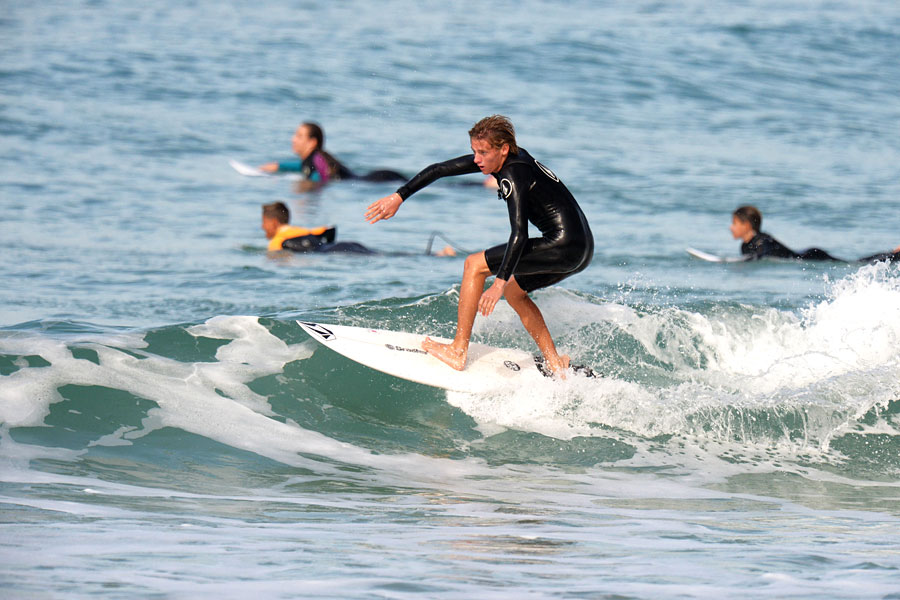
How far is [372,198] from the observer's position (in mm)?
18266

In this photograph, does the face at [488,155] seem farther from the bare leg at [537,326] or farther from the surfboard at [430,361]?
the surfboard at [430,361]

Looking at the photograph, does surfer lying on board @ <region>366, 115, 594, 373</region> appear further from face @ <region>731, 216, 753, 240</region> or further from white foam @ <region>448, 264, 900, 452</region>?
face @ <region>731, 216, 753, 240</region>

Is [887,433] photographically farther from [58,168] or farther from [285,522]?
[58,168]

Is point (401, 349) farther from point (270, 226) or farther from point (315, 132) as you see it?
point (315, 132)

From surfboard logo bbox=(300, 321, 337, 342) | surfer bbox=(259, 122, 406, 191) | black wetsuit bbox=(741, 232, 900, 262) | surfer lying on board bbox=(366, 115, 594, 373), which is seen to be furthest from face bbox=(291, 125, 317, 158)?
surfer lying on board bbox=(366, 115, 594, 373)

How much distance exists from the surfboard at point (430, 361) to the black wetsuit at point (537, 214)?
69 centimetres

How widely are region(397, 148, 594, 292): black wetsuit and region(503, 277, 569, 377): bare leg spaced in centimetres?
11

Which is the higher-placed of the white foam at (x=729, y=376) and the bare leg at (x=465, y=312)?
the bare leg at (x=465, y=312)

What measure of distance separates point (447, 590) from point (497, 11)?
3236cm

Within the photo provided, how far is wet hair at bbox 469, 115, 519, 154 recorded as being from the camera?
6805 millimetres

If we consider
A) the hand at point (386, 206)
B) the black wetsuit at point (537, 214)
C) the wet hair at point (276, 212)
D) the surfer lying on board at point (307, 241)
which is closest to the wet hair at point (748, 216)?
the surfer lying on board at point (307, 241)

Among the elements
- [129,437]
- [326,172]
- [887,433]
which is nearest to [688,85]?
[326,172]

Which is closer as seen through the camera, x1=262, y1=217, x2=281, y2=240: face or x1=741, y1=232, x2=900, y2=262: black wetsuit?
x1=741, y1=232, x2=900, y2=262: black wetsuit

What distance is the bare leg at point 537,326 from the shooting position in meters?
7.31
